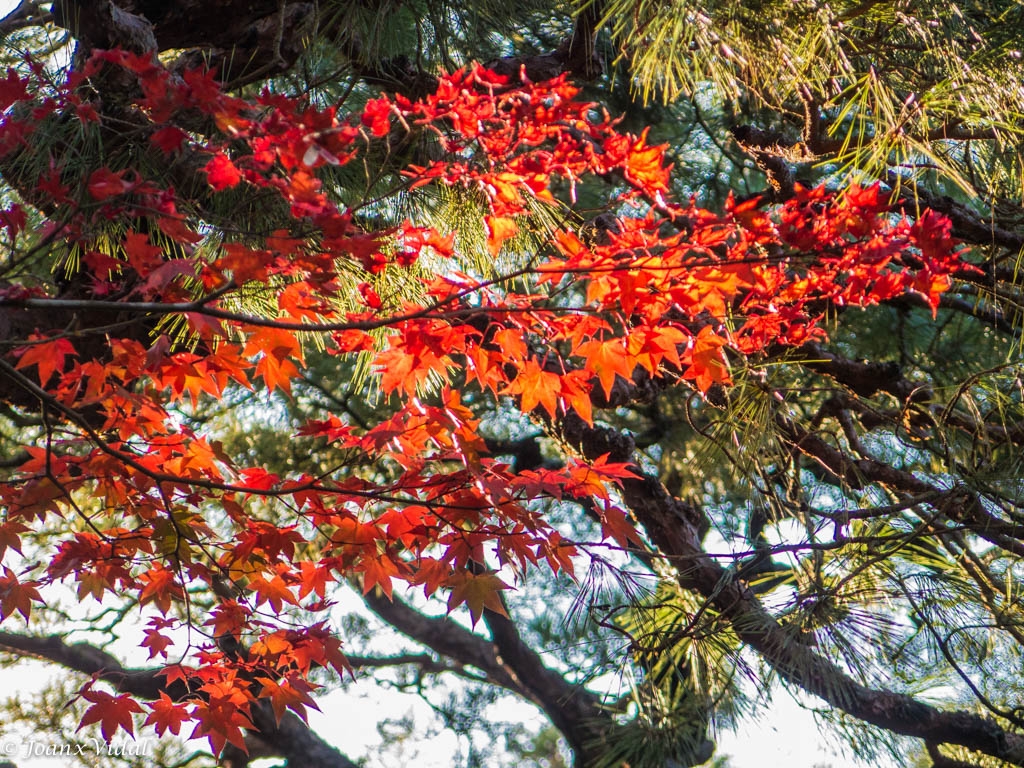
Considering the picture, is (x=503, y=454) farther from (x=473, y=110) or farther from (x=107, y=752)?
(x=473, y=110)

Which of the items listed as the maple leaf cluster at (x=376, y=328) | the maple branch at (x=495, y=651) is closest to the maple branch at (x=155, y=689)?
the maple branch at (x=495, y=651)

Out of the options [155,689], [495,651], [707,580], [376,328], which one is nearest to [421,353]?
[376,328]

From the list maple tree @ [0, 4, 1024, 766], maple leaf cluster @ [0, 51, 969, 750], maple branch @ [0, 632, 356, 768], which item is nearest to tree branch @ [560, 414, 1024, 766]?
maple tree @ [0, 4, 1024, 766]

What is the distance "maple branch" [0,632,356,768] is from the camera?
326 centimetres

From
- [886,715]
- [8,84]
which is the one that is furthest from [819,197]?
[886,715]

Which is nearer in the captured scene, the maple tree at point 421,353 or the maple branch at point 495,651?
the maple tree at point 421,353

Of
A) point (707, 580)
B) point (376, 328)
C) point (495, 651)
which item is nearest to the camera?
point (376, 328)

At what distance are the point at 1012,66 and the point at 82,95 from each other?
48.7 inches

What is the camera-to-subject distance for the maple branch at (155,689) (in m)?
3.26

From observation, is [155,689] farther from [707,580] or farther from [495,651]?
[707,580]

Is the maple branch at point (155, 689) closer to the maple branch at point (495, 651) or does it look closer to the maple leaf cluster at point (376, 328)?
the maple branch at point (495, 651)

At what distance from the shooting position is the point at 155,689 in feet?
10.5

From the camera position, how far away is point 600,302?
38.1 inches

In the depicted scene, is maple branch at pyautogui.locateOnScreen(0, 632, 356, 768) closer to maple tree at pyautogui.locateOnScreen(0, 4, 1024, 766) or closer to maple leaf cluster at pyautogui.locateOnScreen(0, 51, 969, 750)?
maple tree at pyautogui.locateOnScreen(0, 4, 1024, 766)
